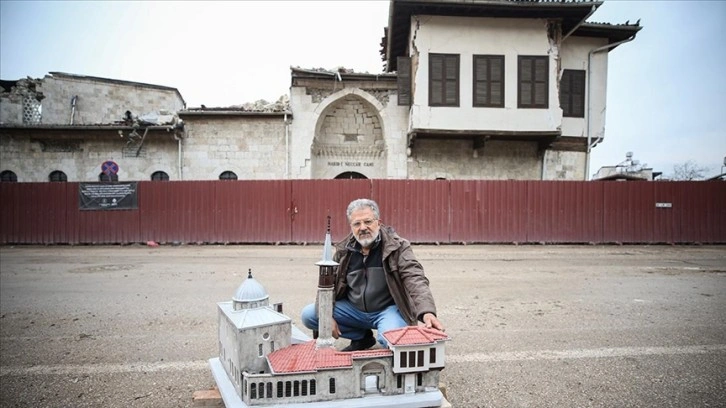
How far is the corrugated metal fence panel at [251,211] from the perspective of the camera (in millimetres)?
13180

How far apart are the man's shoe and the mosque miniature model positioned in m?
1.09

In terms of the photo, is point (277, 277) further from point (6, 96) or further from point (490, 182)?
Answer: point (6, 96)

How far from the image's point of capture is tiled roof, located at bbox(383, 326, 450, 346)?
204cm

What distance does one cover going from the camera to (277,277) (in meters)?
7.41

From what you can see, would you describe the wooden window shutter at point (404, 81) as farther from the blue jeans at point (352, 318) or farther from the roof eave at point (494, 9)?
the blue jeans at point (352, 318)

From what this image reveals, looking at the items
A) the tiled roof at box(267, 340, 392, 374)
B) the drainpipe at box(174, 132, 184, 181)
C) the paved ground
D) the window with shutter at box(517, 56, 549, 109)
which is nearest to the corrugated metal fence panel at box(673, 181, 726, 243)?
the paved ground

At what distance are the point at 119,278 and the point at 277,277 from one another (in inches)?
133

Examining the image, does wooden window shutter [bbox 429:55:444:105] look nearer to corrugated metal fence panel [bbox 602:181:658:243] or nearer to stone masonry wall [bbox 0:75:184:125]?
corrugated metal fence panel [bbox 602:181:658:243]

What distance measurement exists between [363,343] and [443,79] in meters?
14.2

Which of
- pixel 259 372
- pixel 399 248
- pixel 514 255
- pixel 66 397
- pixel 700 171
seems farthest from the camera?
pixel 700 171

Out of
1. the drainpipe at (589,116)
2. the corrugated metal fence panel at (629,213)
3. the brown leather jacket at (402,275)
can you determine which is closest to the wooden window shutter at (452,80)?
the drainpipe at (589,116)

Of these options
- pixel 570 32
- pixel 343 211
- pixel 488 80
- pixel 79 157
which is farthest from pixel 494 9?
pixel 79 157

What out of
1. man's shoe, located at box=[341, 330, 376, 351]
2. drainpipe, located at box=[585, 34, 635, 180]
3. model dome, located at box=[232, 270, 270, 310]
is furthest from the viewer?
drainpipe, located at box=[585, 34, 635, 180]

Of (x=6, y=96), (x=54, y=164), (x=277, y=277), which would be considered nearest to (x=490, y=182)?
(x=277, y=277)
